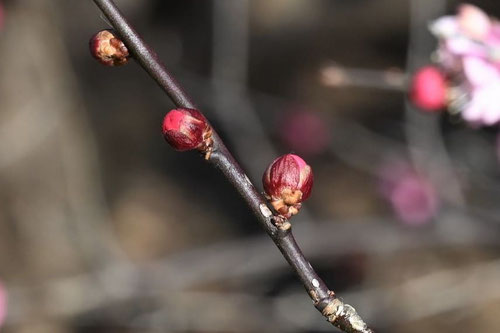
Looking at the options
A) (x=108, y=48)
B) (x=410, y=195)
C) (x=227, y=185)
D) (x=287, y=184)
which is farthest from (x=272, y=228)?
(x=227, y=185)

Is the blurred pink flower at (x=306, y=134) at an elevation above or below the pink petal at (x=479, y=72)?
above

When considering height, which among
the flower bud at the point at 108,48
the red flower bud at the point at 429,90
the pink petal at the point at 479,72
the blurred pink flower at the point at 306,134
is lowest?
the flower bud at the point at 108,48

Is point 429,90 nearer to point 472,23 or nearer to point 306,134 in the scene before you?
point 472,23

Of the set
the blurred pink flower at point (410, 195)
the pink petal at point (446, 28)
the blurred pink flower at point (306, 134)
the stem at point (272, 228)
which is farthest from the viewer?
the blurred pink flower at point (306, 134)

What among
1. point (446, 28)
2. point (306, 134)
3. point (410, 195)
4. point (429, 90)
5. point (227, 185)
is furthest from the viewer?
point (227, 185)

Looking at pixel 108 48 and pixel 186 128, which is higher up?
pixel 108 48

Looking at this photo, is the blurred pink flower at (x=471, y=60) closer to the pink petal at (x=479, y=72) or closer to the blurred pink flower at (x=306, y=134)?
the pink petal at (x=479, y=72)

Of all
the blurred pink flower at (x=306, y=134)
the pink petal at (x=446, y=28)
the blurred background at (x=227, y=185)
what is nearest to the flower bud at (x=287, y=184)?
the pink petal at (x=446, y=28)
